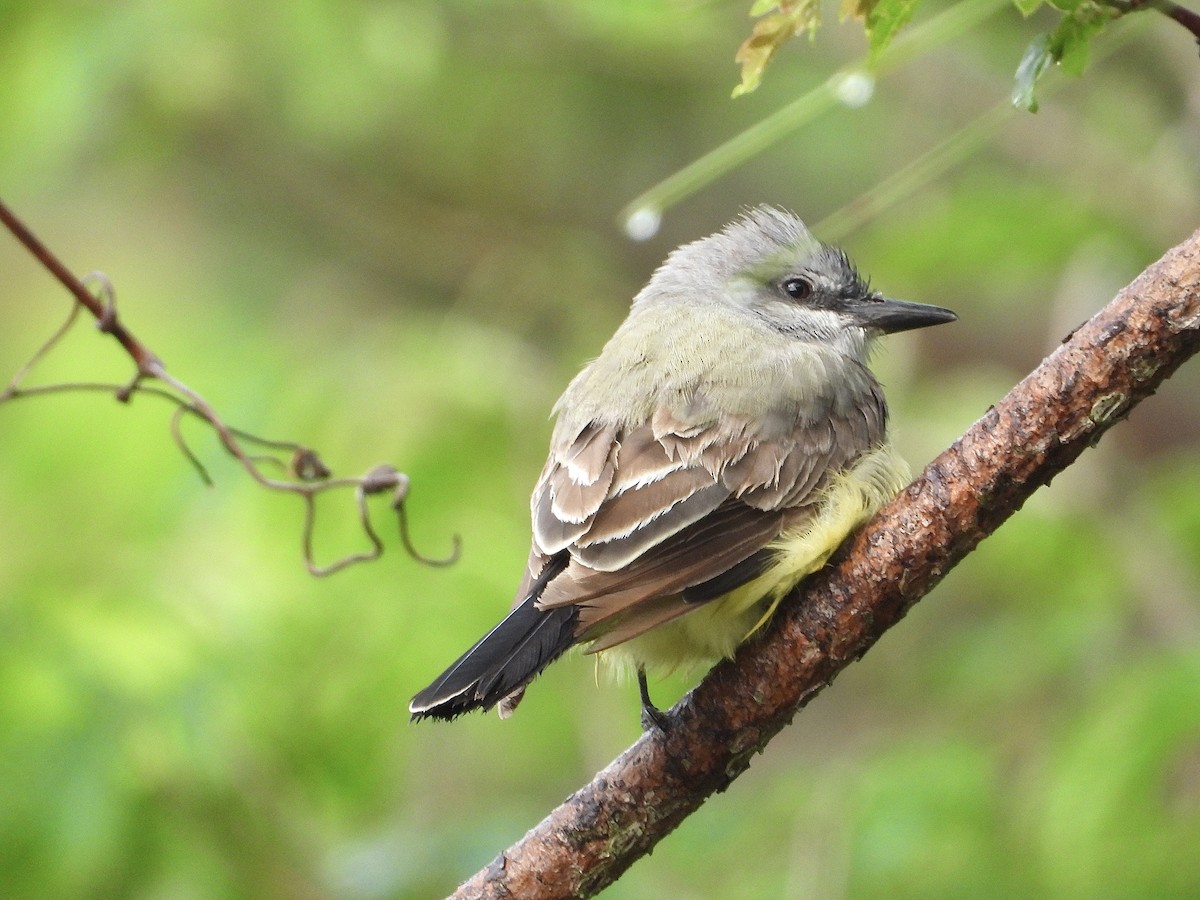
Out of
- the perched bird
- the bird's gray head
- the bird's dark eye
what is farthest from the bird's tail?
the bird's dark eye

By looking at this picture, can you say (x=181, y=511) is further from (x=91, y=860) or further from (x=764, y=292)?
(x=764, y=292)

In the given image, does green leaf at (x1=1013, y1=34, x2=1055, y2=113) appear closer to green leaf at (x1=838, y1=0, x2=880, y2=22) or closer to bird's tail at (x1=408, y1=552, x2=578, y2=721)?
green leaf at (x1=838, y1=0, x2=880, y2=22)

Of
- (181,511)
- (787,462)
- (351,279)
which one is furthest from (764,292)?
(351,279)

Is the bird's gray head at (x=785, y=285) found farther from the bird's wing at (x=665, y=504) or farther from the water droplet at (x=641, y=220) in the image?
the water droplet at (x=641, y=220)

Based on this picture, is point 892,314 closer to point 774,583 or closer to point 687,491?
point 687,491

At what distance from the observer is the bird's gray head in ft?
12.4

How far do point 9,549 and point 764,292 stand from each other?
270cm

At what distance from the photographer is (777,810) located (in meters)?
3.99

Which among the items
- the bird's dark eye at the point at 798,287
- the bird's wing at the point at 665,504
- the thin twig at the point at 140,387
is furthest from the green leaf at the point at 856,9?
the bird's dark eye at the point at 798,287

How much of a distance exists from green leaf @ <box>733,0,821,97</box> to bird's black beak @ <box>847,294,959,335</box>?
1.70 metres

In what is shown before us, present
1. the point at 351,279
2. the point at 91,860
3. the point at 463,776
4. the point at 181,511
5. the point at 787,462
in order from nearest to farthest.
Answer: the point at 787,462, the point at 91,860, the point at 181,511, the point at 463,776, the point at 351,279

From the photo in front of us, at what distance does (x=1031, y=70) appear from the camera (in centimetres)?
199

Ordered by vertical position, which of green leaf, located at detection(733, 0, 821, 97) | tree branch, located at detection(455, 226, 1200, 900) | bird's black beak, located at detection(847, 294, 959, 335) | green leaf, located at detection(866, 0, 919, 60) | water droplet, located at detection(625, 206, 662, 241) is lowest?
tree branch, located at detection(455, 226, 1200, 900)

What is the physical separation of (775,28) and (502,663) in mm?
1112
